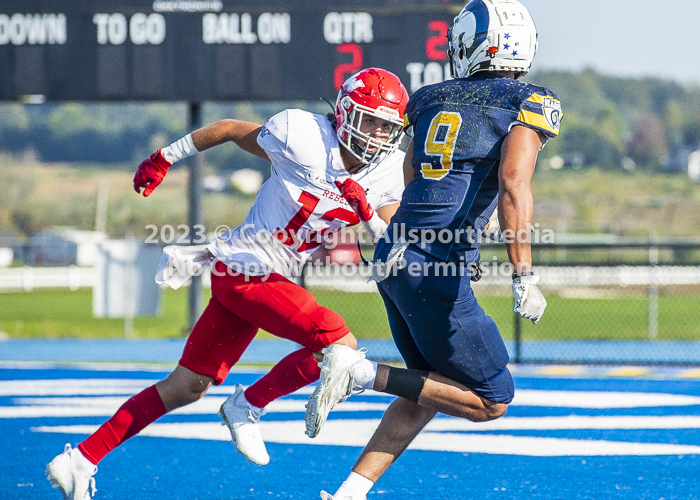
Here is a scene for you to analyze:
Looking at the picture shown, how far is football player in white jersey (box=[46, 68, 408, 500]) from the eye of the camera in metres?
3.54

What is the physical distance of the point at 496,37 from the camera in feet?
10.2

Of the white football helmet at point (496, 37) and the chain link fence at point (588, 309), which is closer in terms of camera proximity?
the white football helmet at point (496, 37)

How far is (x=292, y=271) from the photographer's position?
381 centimetres

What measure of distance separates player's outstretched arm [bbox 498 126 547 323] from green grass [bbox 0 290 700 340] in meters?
8.52

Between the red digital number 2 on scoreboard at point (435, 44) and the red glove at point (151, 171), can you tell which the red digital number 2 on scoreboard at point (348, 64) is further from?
the red glove at point (151, 171)

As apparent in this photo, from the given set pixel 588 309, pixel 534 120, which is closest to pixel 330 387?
pixel 534 120

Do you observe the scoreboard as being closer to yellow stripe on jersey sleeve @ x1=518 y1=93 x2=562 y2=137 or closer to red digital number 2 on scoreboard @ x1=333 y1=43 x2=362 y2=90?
red digital number 2 on scoreboard @ x1=333 y1=43 x2=362 y2=90

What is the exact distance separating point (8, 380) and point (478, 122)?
230 inches

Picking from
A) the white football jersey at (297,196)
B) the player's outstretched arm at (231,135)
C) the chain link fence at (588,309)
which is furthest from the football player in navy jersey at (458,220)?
the chain link fence at (588,309)

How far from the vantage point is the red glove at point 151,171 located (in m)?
3.92

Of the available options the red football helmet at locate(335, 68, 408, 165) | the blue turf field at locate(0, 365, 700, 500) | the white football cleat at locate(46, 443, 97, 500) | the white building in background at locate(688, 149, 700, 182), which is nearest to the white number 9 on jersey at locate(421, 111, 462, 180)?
the red football helmet at locate(335, 68, 408, 165)

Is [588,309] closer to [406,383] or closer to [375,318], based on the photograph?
[375,318]

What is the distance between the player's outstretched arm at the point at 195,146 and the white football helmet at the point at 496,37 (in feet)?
3.50

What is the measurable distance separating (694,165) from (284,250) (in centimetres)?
7080
